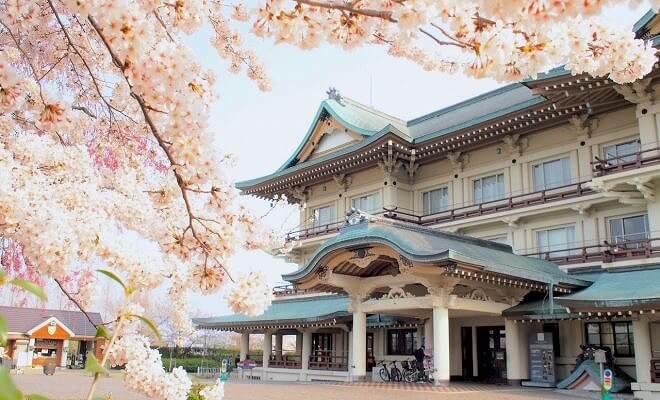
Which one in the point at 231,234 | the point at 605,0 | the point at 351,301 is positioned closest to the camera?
the point at 605,0

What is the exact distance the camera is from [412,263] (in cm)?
1452

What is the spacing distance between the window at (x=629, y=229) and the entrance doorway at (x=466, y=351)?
5967 mm

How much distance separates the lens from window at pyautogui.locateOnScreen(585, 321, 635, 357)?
630 inches

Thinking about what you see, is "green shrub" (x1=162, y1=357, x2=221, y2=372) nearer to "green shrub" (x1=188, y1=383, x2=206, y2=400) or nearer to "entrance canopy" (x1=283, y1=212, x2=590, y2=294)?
"entrance canopy" (x1=283, y1=212, x2=590, y2=294)

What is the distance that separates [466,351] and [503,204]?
556 cm

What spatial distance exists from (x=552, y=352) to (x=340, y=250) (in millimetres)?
6968

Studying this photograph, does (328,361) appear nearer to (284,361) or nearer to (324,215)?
(284,361)

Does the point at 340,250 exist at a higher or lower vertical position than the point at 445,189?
lower

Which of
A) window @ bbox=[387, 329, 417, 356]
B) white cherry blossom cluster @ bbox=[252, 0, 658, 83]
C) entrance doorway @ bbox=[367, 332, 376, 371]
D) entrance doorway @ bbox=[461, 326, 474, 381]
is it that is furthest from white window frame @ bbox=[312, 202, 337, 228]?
white cherry blossom cluster @ bbox=[252, 0, 658, 83]

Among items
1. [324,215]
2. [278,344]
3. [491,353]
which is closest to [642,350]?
[491,353]

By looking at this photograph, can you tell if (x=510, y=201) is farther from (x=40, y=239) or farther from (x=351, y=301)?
(x=40, y=239)

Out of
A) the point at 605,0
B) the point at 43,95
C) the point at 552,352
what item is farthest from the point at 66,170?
the point at 552,352

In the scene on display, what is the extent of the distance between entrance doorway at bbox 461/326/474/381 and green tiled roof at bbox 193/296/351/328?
430cm

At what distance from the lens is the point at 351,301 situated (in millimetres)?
17875
